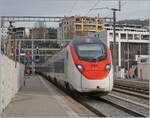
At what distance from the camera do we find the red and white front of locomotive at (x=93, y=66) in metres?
21.0

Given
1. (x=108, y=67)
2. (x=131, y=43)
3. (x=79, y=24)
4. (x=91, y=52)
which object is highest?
(x=79, y=24)

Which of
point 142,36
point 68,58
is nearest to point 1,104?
point 68,58

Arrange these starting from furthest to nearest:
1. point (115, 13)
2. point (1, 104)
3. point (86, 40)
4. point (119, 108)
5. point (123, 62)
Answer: point (123, 62) → point (115, 13) → point (86, 40) → point (119, 108) → point (1, 104)

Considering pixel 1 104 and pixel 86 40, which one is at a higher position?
pixel 86 40

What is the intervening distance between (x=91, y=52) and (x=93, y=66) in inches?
37.3

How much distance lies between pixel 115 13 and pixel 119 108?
111 ft

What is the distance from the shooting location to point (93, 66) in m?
21.3

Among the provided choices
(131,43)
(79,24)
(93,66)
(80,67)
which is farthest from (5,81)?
(131,43)

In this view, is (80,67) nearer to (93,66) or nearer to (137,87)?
(93,66)

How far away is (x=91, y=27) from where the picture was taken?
58.7 m

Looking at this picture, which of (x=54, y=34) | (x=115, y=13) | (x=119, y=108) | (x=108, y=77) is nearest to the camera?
(x=119, y=108)

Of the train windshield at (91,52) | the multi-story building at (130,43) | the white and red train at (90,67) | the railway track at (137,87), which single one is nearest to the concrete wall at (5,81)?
the white and red train at (90,67)

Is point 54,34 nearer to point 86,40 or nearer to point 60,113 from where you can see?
point 86,40

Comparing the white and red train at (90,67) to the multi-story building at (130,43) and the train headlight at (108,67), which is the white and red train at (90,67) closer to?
the train headlight at (108,67)
